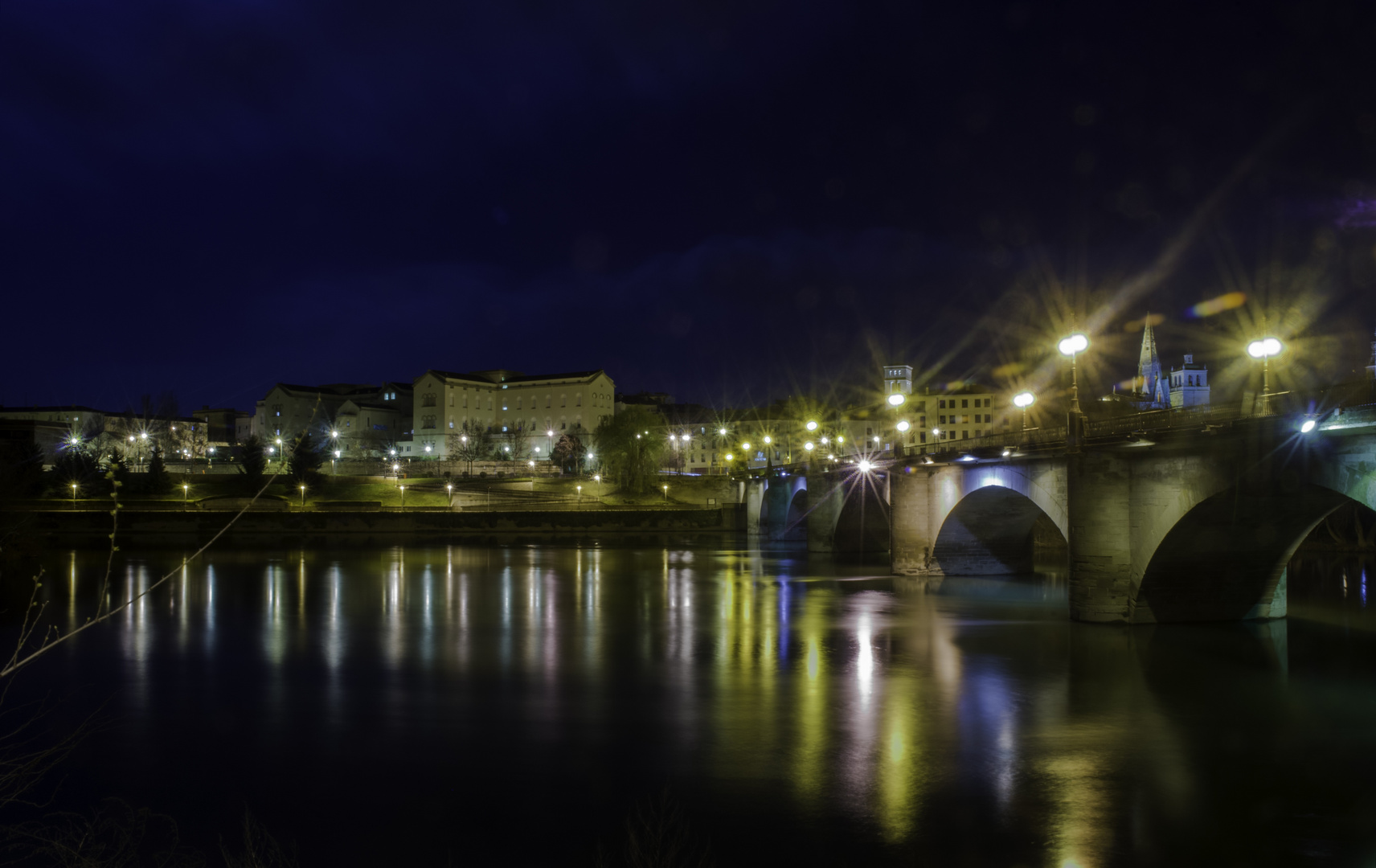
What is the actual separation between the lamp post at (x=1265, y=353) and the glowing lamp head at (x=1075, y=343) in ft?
17.5

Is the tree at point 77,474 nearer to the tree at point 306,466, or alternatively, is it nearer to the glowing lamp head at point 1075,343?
the tree at point 306,466

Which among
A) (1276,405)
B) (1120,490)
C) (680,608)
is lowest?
(680,608)

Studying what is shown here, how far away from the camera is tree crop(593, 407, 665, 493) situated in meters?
98.4

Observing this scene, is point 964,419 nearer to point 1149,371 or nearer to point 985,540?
point 1149,371

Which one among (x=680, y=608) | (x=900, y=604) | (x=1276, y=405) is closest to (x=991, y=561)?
(x=900, y=604)

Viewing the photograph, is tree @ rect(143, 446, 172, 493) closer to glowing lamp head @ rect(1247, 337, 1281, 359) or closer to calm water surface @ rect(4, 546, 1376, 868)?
calm water surface @ rect(4, 546, 1376, 868)

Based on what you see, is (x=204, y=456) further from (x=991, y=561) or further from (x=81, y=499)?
(x=991, y=561)

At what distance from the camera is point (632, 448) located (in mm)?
98438

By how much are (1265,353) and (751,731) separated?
583 inches

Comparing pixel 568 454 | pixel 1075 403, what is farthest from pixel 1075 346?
pixel 568 454

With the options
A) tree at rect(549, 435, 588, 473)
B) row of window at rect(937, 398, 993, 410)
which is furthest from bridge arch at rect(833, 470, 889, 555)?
row of window at rect(937, 398, 993, 410)

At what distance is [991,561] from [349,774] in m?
38.5

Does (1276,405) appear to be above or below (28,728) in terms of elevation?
above

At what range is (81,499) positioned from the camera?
3410 inches
